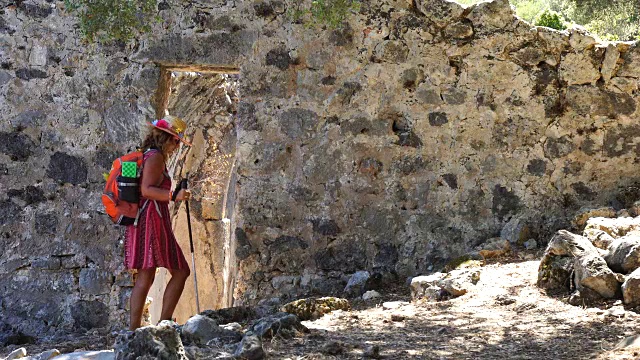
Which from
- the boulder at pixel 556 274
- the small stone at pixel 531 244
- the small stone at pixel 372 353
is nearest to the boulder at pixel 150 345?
the small stone at pixel 372 353

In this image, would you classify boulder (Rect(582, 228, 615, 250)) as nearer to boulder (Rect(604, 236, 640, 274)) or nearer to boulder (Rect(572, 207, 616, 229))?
boulder (Rect(604, 236, 640, 274))

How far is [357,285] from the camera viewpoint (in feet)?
18.3

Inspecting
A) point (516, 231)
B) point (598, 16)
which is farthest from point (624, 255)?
point (598, 16)

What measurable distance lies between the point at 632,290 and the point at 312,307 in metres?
1.64

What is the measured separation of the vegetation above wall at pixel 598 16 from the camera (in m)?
6.96


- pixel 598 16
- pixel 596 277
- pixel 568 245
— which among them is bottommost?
pixel 596 277

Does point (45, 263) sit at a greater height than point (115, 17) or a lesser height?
lesser

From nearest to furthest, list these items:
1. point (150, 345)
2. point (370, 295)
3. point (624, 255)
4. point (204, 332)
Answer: point (150, 345) < point (204, 332) < point (624, 255) < point (370, 295)

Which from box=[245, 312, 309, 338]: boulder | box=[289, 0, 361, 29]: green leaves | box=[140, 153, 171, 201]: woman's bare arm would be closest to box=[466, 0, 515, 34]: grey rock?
box=[289, 0, 361, 29]: green leaves

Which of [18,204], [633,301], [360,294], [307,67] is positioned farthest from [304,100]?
[633,301]

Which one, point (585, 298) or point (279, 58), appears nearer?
point (585, 298)

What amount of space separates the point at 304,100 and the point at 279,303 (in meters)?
1.43

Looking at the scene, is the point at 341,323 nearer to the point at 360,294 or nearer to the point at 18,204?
the point at 360,294

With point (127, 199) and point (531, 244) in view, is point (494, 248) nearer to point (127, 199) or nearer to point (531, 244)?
point (531, 244)
